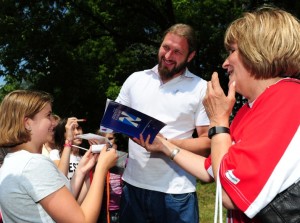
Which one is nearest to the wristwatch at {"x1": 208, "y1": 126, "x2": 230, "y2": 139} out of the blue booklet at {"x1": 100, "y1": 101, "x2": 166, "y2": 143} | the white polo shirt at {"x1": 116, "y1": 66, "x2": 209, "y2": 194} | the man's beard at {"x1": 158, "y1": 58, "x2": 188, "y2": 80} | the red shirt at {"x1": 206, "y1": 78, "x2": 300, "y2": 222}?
the red shirt at {"x1": 206, "y1": 78, "x2": 300, "y2": 222}

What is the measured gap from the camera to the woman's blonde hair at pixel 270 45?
1.78 meters

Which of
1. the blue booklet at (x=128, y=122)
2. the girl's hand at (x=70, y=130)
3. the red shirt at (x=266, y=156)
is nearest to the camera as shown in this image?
the red shirt at (x=266, y=156)

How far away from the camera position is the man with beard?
3.03 metres

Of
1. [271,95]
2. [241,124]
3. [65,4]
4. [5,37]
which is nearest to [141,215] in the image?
[241,124]

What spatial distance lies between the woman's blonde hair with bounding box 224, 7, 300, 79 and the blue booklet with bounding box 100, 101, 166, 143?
0.97 meters

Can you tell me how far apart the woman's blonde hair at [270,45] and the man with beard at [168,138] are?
1241mm

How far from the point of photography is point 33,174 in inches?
84.9

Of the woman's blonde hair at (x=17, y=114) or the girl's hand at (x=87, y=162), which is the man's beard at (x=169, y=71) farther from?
the woman's blonde hair at (x=17, y=114)

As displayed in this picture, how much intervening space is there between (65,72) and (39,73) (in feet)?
3.80

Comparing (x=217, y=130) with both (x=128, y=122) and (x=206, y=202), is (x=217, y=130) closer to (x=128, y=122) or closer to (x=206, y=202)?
(x=128, y=122)

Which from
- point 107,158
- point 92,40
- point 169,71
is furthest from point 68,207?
point 92,40

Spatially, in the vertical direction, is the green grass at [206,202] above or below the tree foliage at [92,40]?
below

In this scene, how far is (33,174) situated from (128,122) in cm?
80

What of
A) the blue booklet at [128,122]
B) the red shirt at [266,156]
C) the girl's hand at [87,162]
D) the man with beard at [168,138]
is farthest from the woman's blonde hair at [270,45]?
the girl's hand at [87,162]
